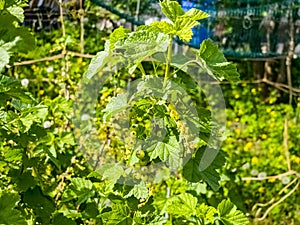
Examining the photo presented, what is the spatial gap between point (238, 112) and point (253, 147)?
0.66m

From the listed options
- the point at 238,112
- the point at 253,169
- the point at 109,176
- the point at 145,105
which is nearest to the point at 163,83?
the point at 145,105

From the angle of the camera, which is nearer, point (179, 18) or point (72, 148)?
point (179, 18)

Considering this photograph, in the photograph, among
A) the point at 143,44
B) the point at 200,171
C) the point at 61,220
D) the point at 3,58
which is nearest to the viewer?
the point at 3,58

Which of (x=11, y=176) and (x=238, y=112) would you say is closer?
(x=11, y=176)

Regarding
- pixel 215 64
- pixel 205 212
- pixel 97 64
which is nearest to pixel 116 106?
pixel 97 64

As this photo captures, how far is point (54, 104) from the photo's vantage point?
1.90 m

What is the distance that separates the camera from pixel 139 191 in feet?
4.24

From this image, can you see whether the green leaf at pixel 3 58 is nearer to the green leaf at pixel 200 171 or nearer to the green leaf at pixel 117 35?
the green leaf at pixel 117 35

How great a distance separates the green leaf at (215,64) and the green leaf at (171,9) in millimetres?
73

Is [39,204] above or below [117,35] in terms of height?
below

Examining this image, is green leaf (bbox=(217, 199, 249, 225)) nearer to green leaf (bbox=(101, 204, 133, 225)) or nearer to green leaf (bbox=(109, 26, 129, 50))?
green leaf (bbox=(101, 204, 133, 225))

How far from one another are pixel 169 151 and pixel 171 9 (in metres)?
0.26

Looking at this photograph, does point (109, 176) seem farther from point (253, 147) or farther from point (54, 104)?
point (253, 147)

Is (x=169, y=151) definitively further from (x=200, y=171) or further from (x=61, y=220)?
(x=61, y=220)
